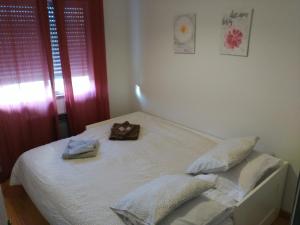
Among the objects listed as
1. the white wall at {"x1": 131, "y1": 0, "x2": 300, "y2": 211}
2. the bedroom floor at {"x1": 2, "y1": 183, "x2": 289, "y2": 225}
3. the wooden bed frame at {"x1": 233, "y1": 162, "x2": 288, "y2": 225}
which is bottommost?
the bedroom floor at {"x1": 2, "y1": 183, "x2": 289, "y2": 225}

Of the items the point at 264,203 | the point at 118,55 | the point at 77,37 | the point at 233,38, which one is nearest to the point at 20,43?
the point at 77,37

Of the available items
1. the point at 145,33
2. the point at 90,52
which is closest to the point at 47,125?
the point at 90,52

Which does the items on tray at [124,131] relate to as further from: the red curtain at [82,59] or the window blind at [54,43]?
the window blind at [54,43]

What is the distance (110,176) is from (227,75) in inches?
57.1

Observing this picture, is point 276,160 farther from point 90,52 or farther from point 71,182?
point 90,52

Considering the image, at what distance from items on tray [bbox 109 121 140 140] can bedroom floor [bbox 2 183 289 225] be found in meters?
1.02

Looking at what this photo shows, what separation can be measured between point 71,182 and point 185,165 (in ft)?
3.13

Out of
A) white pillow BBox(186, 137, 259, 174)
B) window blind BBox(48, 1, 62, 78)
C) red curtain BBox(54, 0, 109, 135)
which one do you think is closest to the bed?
white pillow BBox(186, 137, 259, 174)

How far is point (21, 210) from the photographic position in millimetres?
2441

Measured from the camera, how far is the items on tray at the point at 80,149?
230cm

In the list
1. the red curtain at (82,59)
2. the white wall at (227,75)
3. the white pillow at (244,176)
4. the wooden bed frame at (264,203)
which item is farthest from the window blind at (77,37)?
the wooden bed frame at (264,203)

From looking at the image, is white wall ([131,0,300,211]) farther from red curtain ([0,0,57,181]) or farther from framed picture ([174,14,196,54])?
red curtain ([0,0,57,181])

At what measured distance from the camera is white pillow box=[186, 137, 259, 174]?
1863 millimetres

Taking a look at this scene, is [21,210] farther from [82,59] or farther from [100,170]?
[82,59]
